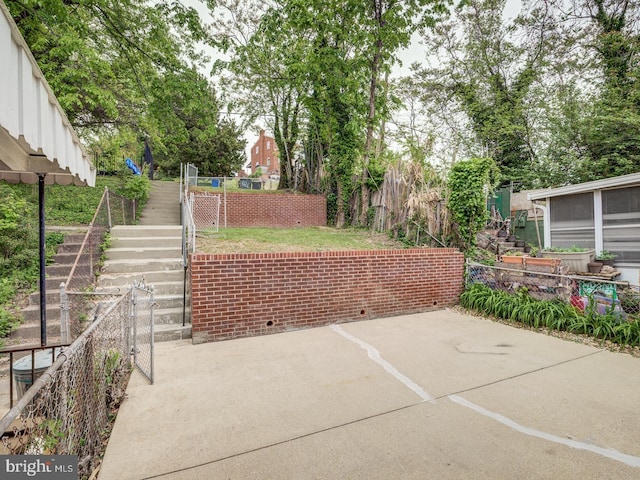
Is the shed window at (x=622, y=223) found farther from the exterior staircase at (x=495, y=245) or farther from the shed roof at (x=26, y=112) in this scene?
the shed roof at (x=26, y=112)

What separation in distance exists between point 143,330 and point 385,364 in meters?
3.79

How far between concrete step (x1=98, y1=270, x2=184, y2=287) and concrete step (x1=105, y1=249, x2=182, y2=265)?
1.82ft

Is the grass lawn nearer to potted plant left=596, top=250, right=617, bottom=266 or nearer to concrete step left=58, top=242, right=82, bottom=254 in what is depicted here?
concrete step left=58, top=242, right=82, bottom=254

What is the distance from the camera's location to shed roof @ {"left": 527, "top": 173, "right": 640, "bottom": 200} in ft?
24.2

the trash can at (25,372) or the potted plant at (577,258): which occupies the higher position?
the potted plant at (577,258)

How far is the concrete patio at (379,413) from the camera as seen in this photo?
7.95ft

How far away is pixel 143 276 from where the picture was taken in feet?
19.1

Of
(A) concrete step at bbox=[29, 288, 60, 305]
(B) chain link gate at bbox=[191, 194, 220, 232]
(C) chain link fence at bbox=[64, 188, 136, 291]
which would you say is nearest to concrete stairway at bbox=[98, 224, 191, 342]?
(C) chain link fence at bbox=[64, 188, 136, 291]


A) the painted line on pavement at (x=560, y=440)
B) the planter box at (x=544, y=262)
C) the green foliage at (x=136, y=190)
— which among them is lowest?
the painted line on pavement at (x=560, y=440)

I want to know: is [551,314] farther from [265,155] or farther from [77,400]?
[265,155]

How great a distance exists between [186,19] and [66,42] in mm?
2783

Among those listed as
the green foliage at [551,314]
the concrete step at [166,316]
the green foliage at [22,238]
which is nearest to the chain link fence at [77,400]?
the concrete step at [166,316]

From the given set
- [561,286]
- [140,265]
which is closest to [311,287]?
[140,265]

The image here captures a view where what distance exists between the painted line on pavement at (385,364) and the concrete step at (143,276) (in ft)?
10.5
